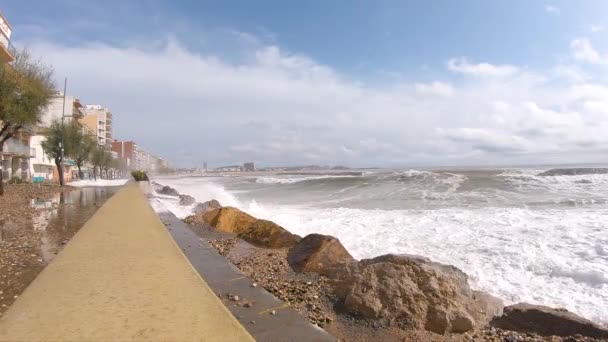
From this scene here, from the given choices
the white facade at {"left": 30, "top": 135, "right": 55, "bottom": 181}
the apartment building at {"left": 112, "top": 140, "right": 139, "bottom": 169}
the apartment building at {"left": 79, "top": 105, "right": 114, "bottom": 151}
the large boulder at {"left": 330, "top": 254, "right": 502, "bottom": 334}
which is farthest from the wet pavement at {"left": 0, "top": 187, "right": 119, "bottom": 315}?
the apartment building at {"left": 112, "top": 140, "right": 139, "bottom": 169}

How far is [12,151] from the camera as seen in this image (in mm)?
38250

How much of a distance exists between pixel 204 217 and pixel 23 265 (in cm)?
660

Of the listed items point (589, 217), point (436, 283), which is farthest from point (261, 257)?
point (589, 217)

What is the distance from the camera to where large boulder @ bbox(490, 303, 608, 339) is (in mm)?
4133

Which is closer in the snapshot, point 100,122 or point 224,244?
point 224,244


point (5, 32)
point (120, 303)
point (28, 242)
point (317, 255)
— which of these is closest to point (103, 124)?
point (5, 32)

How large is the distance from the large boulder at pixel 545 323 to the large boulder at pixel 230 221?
23.0ft

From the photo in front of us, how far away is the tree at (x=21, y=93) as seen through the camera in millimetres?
17516

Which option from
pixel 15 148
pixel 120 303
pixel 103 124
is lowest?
pixel 120 303

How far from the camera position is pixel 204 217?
12.3m

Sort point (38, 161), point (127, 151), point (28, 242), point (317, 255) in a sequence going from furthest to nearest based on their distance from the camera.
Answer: point (127, 151)
point (38, 161)
point (28, 242)
point (317, 255)

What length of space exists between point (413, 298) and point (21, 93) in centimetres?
2086

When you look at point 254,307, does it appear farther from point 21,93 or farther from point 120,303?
point 21,93

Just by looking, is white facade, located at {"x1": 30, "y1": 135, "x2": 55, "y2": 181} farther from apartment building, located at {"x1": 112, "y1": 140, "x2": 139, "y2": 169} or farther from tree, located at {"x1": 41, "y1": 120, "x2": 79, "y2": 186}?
apartment building, located at {"x1": 112, "y1": 140, "x2": 139, "y2": 169}
